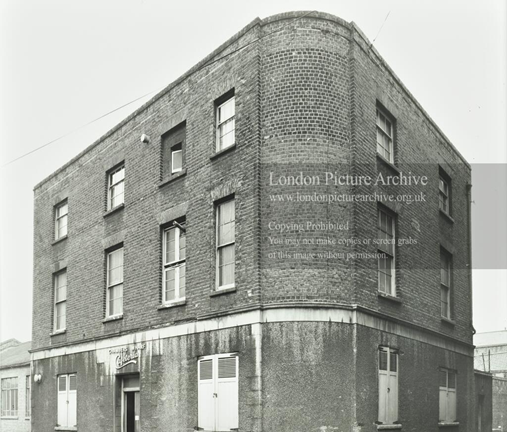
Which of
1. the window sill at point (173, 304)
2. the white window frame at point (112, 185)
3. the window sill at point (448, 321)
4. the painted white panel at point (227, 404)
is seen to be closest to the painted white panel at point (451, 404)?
the window sill at point (448, 321)

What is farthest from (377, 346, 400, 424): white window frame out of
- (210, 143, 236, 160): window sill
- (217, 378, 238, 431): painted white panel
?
(210, 143, 236, 160): window sill

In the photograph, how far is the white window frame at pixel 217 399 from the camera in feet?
50.8

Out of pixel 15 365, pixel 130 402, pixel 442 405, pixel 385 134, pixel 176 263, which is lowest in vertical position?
pixel 15 365

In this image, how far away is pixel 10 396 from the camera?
4144cm

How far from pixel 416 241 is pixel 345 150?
493cm

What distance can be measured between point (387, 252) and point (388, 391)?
11.2 ft

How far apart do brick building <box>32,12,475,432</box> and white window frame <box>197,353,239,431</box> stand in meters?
0.04

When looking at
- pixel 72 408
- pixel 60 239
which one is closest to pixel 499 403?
pixel 72 408

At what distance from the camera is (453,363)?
21906mm

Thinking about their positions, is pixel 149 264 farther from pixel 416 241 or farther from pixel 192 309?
pixel 416 241

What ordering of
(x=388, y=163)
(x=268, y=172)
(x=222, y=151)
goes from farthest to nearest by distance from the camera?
1. (x=388, y=163)
2. (x=222, y=151)
3. (x=268, y=172)

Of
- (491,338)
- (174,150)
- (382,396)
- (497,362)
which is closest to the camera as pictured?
(382,396)

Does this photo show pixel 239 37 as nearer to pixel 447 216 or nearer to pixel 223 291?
pixel 223 291

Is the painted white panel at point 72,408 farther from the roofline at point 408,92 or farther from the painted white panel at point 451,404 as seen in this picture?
the roofline at point 408,92
